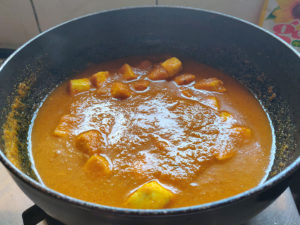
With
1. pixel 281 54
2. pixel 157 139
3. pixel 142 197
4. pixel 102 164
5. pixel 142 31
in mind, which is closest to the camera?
pixel 142 197

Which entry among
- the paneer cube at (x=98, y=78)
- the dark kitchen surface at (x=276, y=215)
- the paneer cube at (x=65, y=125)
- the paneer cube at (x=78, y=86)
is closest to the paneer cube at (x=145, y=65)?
the paneer cube at (x=98, y=78)

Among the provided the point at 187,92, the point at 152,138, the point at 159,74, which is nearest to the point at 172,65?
the point at 159,74

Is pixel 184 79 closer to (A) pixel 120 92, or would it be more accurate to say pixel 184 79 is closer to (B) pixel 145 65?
(B) pixel 145 65

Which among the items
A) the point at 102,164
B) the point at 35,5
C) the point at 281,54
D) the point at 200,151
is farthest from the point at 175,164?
the point at 35,5

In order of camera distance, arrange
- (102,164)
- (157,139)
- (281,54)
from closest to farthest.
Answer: (102,164)
(157,139)
(281,54)

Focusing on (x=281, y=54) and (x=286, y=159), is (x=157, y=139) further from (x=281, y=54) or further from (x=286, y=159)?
(x=281, y=54)

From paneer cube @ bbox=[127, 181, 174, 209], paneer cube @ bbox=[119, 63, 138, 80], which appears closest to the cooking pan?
paneer cube @ bbox=[119, 63, 138, 80]

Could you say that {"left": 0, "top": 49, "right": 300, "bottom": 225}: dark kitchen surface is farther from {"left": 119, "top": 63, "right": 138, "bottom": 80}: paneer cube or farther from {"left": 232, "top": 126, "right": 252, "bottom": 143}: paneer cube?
{"left": 119, "top": 63, "right": 138, "bottom": 80}: paneer cube
